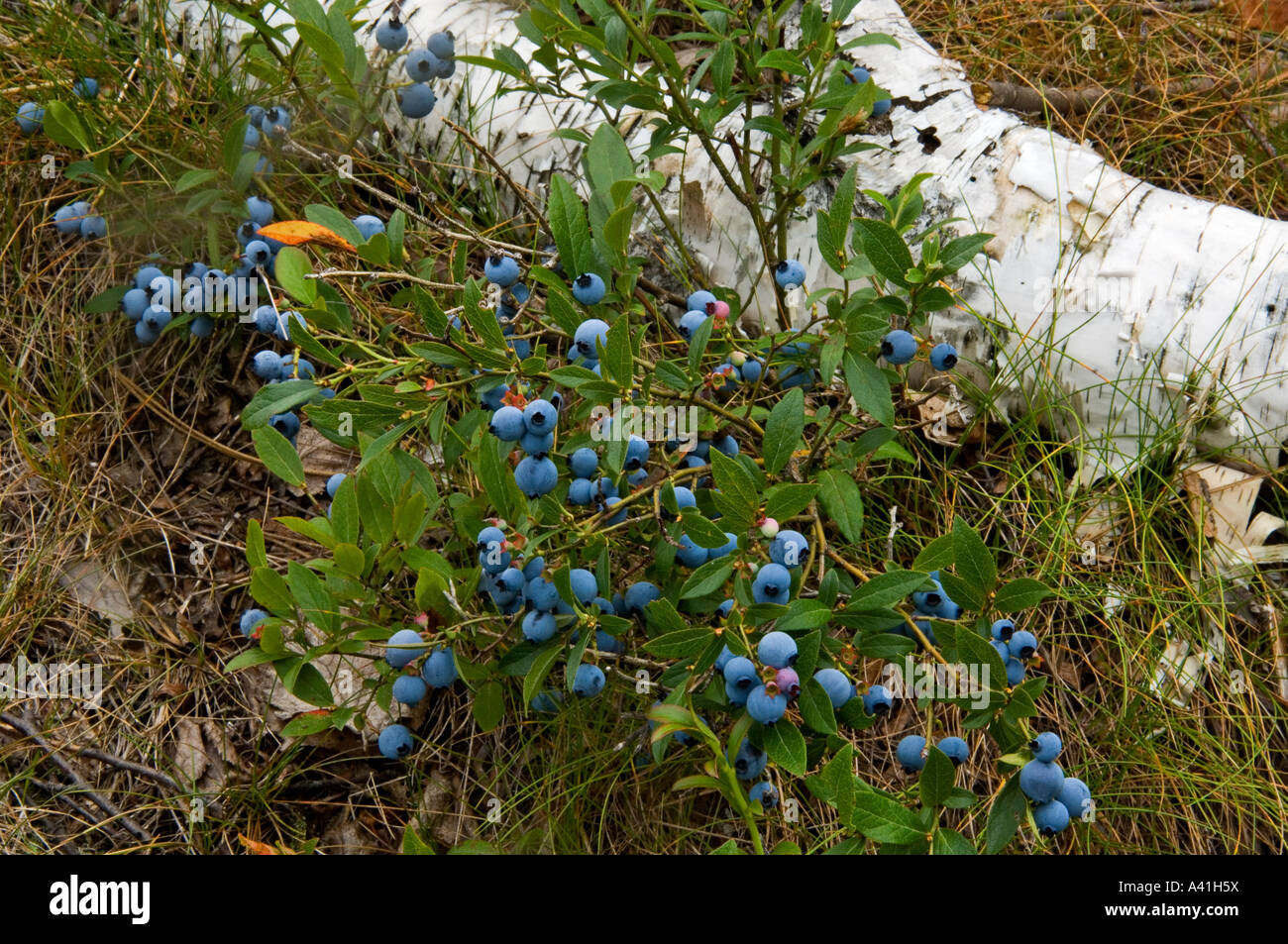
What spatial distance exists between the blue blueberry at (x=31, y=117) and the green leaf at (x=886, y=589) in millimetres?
2243

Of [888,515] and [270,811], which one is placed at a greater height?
[888,515]

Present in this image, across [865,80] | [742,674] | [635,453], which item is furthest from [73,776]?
[865,80]

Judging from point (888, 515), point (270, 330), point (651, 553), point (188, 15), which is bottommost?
point (651, 553)

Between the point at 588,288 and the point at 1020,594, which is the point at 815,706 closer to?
the point at 1020,594

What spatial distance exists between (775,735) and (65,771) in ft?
4.82

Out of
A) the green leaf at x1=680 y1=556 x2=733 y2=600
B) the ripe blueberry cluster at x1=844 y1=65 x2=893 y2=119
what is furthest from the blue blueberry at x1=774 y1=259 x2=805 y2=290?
the green leaf at x1=680 y1=556 x2=733 y2=600

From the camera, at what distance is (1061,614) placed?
2.09m

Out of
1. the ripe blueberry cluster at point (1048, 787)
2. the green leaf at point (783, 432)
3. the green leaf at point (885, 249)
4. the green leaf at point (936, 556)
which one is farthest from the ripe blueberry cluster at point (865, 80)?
the ripe blueberry cluster at point (1048, 787)

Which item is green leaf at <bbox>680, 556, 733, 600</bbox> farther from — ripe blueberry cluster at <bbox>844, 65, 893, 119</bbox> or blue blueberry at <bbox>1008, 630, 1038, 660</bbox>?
ripe blueberry cluster at <bbox>844, 65, 893, 119</bbox>

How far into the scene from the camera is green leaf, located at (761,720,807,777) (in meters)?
1.35

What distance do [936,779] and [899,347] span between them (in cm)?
65

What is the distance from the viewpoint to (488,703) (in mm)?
1680
